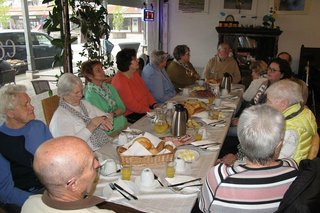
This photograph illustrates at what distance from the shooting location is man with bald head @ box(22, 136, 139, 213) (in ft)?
3.45

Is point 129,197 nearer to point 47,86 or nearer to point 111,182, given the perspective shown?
point 111,182

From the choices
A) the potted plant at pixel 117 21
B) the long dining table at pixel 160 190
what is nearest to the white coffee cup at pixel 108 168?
the long dining table at pixel 160 190

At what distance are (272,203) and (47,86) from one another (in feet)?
8.91

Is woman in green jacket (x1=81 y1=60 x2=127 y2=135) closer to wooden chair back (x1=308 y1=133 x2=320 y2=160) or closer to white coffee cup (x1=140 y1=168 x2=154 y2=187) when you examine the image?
white coffee cup (x1=140 y1=168 x2=154 y2=187)

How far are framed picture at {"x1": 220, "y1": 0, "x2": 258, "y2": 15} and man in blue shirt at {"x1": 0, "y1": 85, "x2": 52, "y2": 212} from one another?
5977 millimetres

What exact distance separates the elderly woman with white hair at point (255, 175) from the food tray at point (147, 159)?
452 millimetres

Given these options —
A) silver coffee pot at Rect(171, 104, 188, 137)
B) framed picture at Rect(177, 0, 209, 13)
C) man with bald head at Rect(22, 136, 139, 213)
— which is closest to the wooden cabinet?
framed picture at Rect(177, 0, 209, 13)

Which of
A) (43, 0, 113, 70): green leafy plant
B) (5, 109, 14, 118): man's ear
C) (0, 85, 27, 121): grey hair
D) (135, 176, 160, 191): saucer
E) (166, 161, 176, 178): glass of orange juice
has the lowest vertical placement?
(135, 176, 160, 191): saucer

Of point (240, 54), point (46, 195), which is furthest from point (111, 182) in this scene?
point (240, 54)

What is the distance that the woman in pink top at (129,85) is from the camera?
11.1ft

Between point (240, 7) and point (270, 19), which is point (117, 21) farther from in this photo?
point (270, 19)

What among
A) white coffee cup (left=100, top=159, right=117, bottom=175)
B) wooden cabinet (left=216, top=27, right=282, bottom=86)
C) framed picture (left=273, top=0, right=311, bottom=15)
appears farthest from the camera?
framed picture (left=273, top=0, right=311, bottom=15)

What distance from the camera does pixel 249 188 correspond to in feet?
4.17

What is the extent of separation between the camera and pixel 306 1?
6.53 meters
